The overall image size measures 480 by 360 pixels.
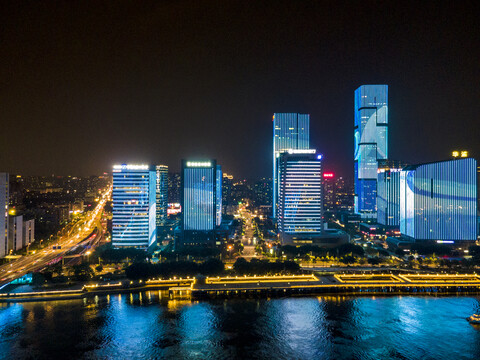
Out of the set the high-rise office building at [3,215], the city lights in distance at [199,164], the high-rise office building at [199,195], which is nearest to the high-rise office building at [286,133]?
the high-rise office building at [199,195]

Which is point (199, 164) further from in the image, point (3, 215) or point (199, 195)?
point (3, 215)

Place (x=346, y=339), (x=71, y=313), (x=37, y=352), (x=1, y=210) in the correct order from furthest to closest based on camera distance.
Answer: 1. (x=1, y=210)
2. (x=71, y=313)
3. (x=346, y=339)
4. (x=37, y=352)

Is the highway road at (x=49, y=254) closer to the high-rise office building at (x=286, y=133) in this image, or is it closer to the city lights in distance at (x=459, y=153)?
the high-rise office building at (x=286, y=133)

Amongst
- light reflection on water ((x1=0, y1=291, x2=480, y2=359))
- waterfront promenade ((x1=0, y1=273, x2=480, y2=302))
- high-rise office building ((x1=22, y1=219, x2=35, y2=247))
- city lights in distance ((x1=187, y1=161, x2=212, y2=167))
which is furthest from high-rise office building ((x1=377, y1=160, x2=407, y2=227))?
high-rise office building ((x1=22, y1=219, x2=35, y2=247))

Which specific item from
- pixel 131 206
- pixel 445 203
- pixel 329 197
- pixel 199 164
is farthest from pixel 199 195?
pixel 329 197

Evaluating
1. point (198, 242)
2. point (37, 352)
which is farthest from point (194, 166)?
point (37, 352)

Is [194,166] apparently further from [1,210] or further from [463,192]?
[463,192]

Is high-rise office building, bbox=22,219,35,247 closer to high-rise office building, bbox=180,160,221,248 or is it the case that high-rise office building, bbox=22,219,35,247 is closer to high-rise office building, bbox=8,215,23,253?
high-rise office building, bbox=8,215,23,253
